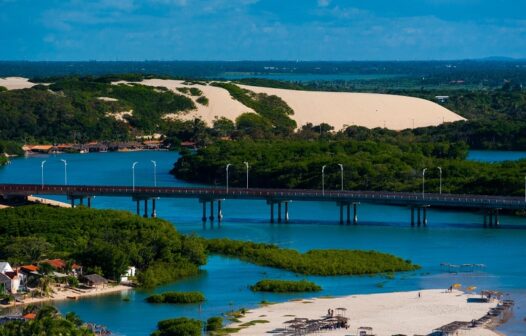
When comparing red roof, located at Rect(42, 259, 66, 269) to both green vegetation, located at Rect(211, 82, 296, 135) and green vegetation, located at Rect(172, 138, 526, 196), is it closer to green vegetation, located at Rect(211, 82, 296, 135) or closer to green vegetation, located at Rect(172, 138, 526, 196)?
green vegetation, located at Rect(172, 138, 526, 196)

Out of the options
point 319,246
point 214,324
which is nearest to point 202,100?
point 319,246

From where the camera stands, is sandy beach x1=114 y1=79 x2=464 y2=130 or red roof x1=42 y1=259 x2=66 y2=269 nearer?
red roof x1=42 y1=259 x2=66 y2=269

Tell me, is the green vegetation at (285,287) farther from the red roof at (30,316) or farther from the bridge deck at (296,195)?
the bridge deck at (296,195)

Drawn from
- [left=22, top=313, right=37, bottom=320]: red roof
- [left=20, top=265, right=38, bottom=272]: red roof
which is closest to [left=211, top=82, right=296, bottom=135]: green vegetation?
[left=20, top=265, right=38, bottom=272]: red roof

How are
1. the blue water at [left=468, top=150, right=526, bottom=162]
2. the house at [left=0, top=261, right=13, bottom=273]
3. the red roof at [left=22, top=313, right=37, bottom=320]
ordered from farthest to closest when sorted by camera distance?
the blue water at [left=468, top=150, right=526, bottom=162]
the house at [left=0, top=261, right=13, bottom=273]
the red roof at [left=22, top=313, right=37, bottom=320]

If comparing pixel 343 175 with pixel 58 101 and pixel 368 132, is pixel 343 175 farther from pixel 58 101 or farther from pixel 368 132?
pixel 58 101

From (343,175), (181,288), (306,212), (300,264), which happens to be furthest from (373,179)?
(181,288)

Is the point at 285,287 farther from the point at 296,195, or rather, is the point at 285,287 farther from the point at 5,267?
the point at 296,195
